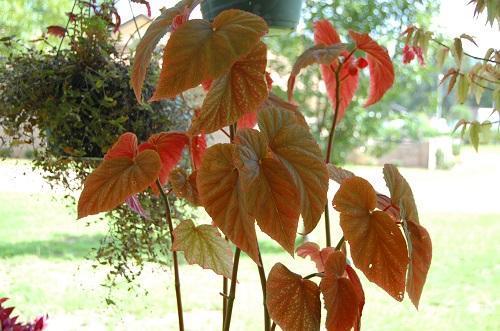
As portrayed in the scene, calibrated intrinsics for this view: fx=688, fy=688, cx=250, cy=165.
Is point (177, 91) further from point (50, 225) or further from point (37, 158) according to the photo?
point (50, 225)

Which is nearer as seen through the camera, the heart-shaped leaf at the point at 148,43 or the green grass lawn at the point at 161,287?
the heart-shaped leaf at the point at 148,43

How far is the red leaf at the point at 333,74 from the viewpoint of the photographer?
82 cm

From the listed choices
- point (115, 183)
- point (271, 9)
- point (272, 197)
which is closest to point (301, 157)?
point (272, 197)

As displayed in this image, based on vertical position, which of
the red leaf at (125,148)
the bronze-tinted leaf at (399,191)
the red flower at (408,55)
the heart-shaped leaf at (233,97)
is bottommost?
the bronze-tinted leaf at (399,191)

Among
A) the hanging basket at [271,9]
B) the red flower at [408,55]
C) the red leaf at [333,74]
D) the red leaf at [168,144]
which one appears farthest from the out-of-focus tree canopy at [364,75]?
the red leaf at [168,144]

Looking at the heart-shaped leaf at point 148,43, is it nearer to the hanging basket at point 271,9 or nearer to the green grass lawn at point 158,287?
the hanging basket at point 271,9

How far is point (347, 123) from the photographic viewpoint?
279cm

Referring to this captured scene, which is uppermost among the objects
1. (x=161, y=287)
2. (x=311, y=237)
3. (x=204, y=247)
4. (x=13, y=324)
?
(x=204, y=247)

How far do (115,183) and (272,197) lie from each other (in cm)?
16

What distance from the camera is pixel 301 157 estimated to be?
53 centimetres

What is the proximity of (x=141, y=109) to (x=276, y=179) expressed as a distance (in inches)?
23.2

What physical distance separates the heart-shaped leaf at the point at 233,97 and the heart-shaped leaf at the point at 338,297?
0.46 ft

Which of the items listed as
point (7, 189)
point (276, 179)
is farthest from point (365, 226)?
point (7, 189)

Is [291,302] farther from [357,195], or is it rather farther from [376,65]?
[376,65]
